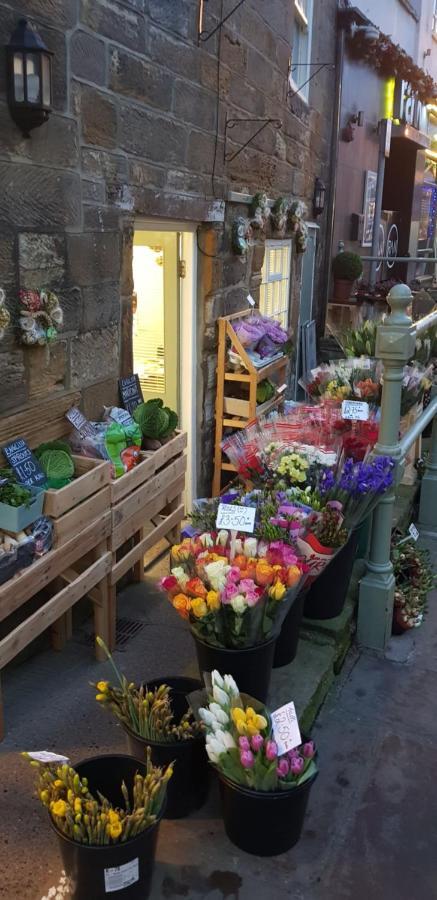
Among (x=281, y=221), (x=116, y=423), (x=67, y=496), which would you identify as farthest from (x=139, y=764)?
(x=281, y=221)

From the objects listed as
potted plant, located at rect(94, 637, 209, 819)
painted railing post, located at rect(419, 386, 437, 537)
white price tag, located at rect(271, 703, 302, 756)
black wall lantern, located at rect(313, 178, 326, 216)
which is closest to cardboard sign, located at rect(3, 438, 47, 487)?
potted plant, located at rect(94, 637, 209, 819)

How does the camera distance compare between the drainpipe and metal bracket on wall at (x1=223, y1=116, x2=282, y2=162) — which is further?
the drainpipe

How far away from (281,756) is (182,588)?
67 centimetres

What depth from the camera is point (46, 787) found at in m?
2.20

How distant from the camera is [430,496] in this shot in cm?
573

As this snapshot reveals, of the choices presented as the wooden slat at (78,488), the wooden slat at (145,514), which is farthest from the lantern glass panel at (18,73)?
the wooden slat at (145,514)

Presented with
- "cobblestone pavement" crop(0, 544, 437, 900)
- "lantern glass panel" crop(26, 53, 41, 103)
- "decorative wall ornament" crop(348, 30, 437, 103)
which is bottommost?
"cobblestone pavement" crop(0, 544, 437, 900)

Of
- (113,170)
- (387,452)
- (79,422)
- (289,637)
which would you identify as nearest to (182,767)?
(289,637)

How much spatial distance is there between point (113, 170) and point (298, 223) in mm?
4017

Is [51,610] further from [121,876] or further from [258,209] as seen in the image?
[258,209]

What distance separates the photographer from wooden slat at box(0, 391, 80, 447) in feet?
10.8

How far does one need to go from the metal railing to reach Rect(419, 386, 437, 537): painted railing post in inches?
61.1

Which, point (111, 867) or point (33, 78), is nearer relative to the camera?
point (111, 867)

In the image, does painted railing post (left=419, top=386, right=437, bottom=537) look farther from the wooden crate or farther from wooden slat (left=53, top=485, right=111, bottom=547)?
wooden slat (left=53, top=485, right=111, bottom=547)
